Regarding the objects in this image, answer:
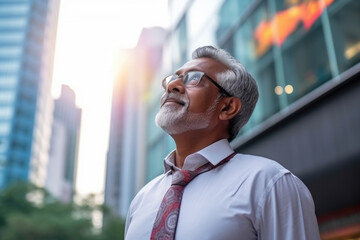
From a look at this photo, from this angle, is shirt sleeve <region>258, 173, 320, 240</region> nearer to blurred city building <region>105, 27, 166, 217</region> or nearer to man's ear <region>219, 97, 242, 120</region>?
man's ear <region>219, 97, 242, 120</region>

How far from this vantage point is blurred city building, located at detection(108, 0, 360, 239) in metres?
5.16

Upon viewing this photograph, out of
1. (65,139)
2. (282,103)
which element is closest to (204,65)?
(282,103)

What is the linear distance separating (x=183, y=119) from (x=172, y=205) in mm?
418

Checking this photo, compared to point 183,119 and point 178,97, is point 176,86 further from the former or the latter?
point 183,119

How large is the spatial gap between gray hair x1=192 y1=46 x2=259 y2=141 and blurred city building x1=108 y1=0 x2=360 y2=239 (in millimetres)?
3355

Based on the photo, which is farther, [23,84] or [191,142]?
[23,84]

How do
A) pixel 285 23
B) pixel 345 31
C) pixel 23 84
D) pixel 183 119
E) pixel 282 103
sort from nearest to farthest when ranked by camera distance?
pixel 183 119, pixel 345 31, pixel 282 103, pixel 285 23, pixel 23 84

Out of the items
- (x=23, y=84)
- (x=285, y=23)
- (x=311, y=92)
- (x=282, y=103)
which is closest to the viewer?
(x=311, y=92)

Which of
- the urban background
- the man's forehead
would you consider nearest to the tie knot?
the man's forehead

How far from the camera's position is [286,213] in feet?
4.54

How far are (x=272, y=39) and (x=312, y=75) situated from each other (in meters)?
1.65

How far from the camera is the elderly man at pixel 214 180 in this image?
1405 mm

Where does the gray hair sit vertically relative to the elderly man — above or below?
above

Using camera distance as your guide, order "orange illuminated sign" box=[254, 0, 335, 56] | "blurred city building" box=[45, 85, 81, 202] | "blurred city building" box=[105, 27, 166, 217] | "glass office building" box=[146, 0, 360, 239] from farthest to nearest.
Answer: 1. "blurred city building" box=[45, 85, 81, 202]
2. "blurred city building" box=[105, 27, 166, 217]
3. "orange illuminated sign" box=[254, 0, 335, 56]
4. "glass office building" box=[146, 0, 360, 239]
